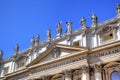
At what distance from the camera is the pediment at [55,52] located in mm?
25969

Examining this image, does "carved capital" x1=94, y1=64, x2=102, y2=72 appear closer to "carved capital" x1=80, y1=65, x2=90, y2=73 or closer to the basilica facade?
the basilica facade

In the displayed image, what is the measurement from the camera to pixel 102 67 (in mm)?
23469

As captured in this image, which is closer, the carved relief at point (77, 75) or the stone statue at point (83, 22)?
the carved relief at point (77, 75)

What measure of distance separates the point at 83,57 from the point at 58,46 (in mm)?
3571

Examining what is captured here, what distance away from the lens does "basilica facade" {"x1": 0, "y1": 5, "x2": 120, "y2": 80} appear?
2330 cm

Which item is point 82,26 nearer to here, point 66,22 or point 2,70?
point 66,22

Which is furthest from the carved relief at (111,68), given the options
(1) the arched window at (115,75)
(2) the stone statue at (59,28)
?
(2) the stone statue at (59,28)

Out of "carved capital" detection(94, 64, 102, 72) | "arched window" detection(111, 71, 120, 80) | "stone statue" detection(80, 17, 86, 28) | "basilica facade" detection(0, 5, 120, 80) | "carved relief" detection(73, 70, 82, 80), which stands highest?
"stone statue" detection(80, 17, 86, 28)

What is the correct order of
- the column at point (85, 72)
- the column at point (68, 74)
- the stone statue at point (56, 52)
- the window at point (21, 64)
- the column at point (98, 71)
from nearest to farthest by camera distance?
the column at point (98, 71)
the column at point (85, 72)
the column at point (68, 74)
the stone statue at point (56, 52)
the window at point (21, 64)

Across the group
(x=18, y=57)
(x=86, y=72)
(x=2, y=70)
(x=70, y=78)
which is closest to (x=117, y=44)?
(x=86, y=72)

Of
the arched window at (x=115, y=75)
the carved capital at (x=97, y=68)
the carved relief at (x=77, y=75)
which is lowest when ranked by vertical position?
the arched window at (x=115, y=75)

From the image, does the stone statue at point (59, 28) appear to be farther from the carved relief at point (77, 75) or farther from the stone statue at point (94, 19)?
the carved relief at point (77, 75)

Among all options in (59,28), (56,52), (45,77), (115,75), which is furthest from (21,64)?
(115,75)

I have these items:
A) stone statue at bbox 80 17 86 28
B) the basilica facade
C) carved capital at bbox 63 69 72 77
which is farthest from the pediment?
stone statue at bbox 80 17 86 28
